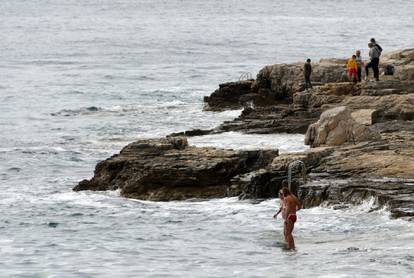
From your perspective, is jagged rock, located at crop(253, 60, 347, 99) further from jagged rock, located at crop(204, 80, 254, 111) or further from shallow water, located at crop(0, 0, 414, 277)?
shallow water, located at crop(0, 0, 414, 277)

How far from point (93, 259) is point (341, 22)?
351 ft

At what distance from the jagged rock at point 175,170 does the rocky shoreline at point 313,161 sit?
25mm

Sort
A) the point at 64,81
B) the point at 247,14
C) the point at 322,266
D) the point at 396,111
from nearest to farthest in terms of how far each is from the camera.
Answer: the point at 322,266 < the point at 396,111 < the point at 64,81 < the point at 247,14

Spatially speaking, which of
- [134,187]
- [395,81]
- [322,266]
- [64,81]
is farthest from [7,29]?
[322,266]

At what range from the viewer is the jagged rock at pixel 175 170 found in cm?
2870

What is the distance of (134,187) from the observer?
95.9ft

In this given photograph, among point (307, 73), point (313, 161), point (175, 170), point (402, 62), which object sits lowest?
point (175, 170)

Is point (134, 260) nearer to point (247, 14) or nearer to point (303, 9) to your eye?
point (247, 14)

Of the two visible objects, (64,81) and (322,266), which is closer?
(322,266)

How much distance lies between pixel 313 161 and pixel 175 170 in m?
3.46

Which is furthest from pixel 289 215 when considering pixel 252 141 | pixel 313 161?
pixel 252 141

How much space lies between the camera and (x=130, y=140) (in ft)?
134

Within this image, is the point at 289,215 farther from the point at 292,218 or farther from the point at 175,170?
the point at 175,170

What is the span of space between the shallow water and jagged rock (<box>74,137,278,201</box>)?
1.57ft
